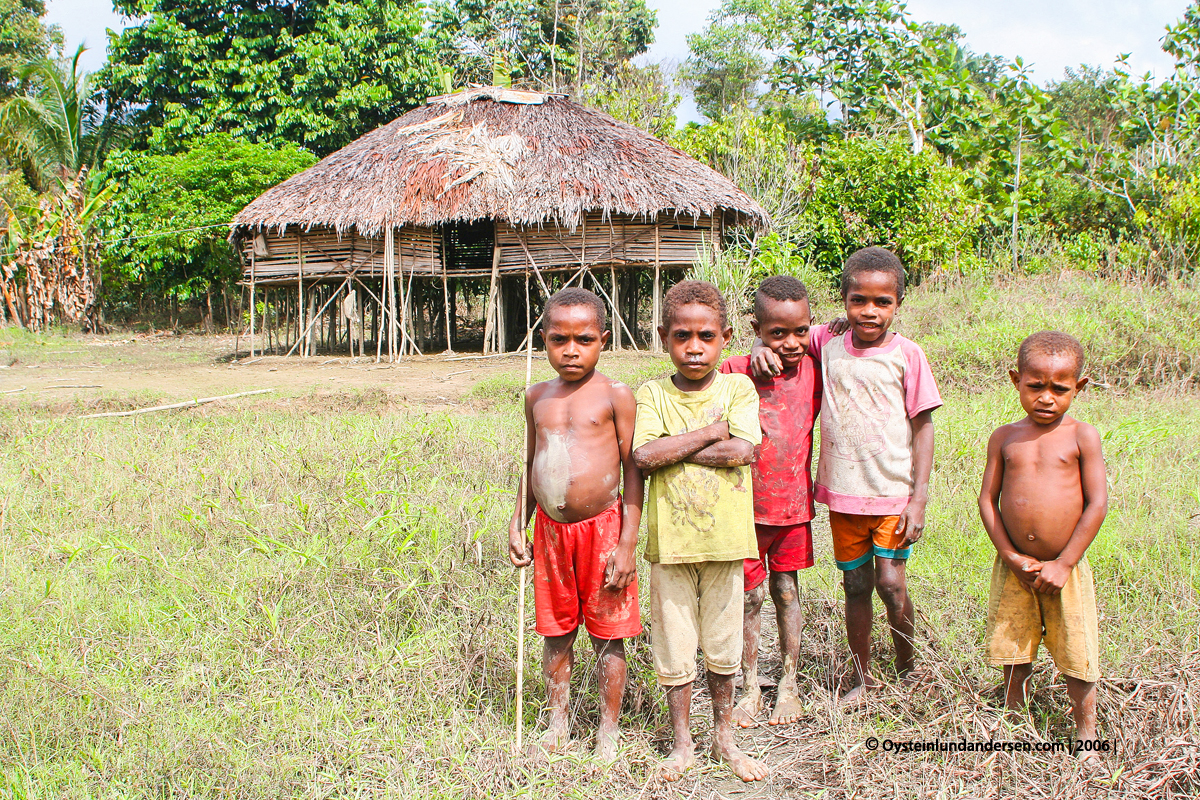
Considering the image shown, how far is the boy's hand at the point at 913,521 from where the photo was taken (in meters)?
2.42

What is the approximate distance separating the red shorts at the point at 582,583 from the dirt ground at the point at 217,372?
600 centimetres

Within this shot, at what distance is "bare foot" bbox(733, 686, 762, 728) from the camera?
255cm

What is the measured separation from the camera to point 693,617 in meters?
2.31

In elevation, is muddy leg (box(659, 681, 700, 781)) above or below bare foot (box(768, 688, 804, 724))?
above

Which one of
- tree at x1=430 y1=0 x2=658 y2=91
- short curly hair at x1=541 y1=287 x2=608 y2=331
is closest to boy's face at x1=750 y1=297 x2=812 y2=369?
short curly hair at x1=541 y1=287 x2=608 y2=331

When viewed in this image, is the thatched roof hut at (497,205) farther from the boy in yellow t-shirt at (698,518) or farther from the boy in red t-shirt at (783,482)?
the boy in yellow t-shirt at (698,518)

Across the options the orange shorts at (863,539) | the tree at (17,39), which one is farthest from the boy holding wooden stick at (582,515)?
the tree at (17,39)

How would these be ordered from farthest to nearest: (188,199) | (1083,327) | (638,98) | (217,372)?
(638,98) < (188,199) < (217,372) < (1083,327)

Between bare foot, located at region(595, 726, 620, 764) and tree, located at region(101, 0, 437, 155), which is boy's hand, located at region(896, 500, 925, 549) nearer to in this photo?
bare foot, located at region(595, 726, 620, 764)

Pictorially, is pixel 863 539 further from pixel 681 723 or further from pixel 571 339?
pixel 571 339

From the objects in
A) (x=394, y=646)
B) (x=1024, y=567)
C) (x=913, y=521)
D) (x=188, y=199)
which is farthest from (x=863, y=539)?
(x=188, y=199)

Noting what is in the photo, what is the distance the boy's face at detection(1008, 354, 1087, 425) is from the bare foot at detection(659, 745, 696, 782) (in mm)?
1333

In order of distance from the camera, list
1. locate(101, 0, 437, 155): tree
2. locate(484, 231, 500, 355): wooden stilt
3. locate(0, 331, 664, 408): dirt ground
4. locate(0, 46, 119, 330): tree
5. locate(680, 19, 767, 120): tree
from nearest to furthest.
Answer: locate(0, 331, 664, 408): dirt ground, locate(484, 231, 500, 355): wooden stilt, locate(0, 46, 119, 330): tree, locate(101, 0, 437, 155): tree, locate(680, 19, 767, 120): tree

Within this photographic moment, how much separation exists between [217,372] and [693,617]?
10791 mm
